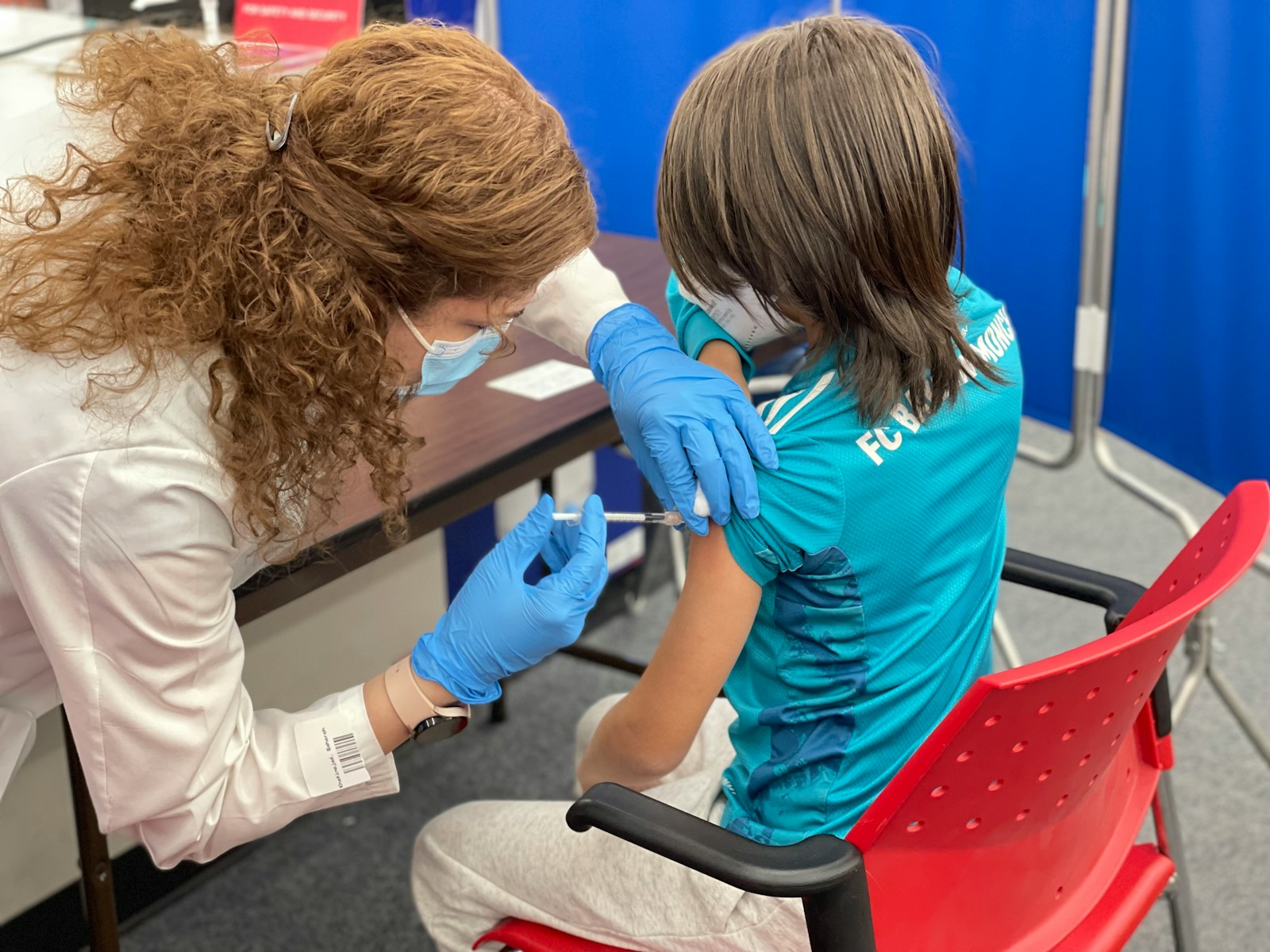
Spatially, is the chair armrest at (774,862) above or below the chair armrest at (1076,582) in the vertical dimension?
above

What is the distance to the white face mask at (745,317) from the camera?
99 cm

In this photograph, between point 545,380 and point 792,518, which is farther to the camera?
point 545,380

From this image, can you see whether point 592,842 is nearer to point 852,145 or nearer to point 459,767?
point 852,145

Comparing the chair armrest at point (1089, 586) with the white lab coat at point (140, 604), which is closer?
the white lab coat at point (140, 604)

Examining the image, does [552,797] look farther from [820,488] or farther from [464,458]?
[820,488]

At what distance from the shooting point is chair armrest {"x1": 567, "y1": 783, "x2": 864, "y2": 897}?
78cm

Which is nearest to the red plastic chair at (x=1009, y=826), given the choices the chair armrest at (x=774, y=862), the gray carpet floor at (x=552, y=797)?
the chair armrest at (x=774, y=862)

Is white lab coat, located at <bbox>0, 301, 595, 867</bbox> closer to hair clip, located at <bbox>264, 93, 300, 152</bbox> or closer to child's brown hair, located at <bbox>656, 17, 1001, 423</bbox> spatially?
hair clip, located at <bbox>264, 93, 300, 152</bbox>

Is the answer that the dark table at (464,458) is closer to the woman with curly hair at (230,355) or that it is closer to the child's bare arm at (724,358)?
the woman with curly hair at (230,355)

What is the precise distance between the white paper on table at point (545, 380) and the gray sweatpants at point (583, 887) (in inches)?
19.5

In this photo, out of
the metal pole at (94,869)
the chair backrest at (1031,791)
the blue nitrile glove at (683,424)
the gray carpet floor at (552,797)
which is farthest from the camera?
the gray carpet floor at (552,797)

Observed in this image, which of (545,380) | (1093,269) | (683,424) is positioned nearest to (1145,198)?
(1093,269)

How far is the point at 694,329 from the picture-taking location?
1179 mm

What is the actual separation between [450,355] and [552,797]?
118cm
